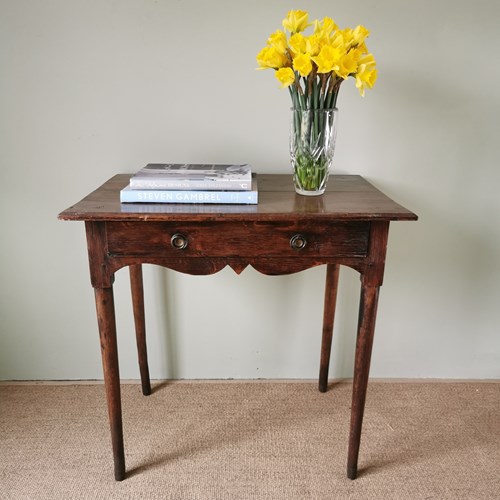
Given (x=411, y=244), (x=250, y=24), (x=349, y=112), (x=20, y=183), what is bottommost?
(x=411, y=244)

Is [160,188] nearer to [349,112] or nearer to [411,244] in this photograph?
[349,112]

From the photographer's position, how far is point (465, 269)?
1729 millimetres

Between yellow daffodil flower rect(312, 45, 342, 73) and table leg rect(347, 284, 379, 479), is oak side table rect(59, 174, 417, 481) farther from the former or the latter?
yellow daffodil flower rect(312, 45, 342, 73)

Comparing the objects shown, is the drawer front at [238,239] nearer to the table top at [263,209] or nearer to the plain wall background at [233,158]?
the table top at [263,209]

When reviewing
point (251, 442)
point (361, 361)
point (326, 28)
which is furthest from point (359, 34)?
point (251, 442)

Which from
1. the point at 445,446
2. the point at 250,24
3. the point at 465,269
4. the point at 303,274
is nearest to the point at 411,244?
the point at 465,269

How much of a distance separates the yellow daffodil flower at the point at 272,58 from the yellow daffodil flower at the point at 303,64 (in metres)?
0.06

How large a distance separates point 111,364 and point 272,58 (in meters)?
0.90

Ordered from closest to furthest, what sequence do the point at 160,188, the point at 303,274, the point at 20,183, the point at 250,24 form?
the point at 160,188, the point at 250,24, the point at 20,183, the point at 303,274

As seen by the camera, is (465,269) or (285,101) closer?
(285,101)

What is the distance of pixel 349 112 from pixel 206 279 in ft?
2.48

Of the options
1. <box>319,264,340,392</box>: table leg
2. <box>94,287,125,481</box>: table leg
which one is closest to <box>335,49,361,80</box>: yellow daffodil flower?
<box>319,264,340,392</box>: table leg

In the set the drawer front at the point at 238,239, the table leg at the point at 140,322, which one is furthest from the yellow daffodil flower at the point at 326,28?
the table leg at the point at 140,322

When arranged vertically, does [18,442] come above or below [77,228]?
below
